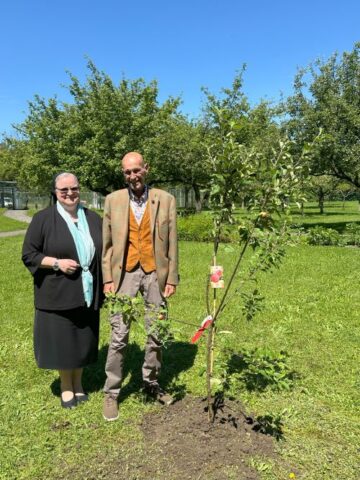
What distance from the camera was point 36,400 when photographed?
381 cm

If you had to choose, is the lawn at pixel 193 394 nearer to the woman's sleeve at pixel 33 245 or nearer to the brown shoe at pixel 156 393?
the brown shoe at pixel 156 393

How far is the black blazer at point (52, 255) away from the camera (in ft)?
11.0

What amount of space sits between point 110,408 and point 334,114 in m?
16.8

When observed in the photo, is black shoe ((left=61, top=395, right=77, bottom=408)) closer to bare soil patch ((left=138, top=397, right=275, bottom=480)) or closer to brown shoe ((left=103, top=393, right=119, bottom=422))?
brown shoe ((left=103, top=393, right=119, bottom=422))

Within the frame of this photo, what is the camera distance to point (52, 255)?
133 inches

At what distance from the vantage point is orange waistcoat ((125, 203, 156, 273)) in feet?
10.8

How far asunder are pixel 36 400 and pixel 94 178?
18567 mm

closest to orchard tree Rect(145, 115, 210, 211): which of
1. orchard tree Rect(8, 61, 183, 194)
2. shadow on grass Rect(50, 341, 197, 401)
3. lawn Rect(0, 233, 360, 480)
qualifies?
orchard tree Rect(8, 61, 183, 194)

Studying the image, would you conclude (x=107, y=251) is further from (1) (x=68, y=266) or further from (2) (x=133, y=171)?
(2) (x=133, y=171)

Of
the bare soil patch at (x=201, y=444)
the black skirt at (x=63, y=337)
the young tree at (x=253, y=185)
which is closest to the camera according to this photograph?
the young tree at (x=253, y=185)

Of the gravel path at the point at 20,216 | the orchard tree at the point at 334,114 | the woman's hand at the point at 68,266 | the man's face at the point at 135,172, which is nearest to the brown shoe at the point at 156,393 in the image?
the woman's hand at the point at 68,266

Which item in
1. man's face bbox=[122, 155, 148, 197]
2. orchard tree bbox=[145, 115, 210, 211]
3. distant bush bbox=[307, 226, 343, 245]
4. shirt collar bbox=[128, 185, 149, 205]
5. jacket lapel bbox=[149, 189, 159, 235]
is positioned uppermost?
orchard tree bbox=[145, 115, 210, 211]

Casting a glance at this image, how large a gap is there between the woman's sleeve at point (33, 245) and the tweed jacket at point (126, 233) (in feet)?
1.70

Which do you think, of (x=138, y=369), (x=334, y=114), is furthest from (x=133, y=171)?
(x=334, y=114)
